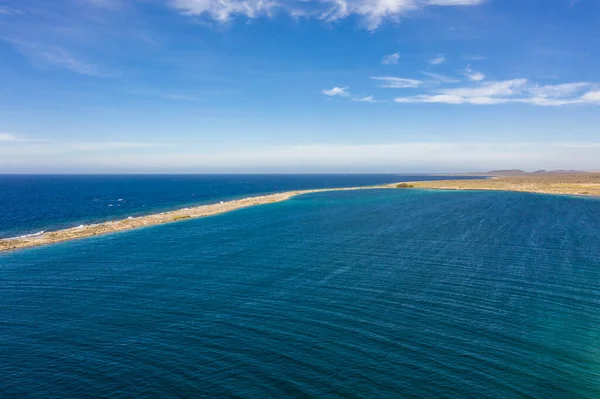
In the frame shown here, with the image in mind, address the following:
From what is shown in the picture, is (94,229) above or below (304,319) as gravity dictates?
above

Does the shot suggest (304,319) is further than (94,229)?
No

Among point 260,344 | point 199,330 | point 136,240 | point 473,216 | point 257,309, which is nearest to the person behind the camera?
point 260,344

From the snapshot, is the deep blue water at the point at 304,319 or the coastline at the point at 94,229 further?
the coastline at the point at 94,229

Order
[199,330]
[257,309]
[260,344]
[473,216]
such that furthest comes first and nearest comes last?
[473,216] < [257,309] < [199,330] < [260,344]

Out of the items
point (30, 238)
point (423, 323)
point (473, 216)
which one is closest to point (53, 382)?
point (423, 323)

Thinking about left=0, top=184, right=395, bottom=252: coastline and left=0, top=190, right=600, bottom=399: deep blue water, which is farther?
left=0, top=184, right=395, bottom=252: coastline

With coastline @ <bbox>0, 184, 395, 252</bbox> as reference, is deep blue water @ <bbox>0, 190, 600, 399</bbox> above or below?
below

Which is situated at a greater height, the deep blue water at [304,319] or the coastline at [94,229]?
the coastline at [94,229]

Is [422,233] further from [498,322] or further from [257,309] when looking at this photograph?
[257,309]
